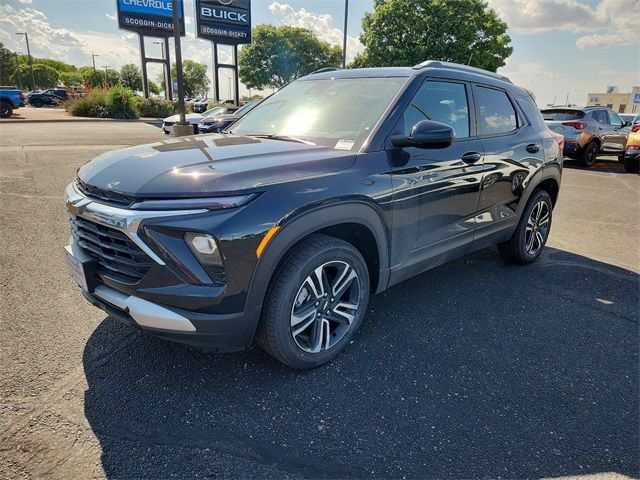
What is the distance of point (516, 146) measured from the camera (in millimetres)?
3953

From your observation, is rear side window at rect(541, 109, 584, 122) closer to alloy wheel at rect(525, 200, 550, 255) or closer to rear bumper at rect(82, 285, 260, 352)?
alloy wheel at rect(525, 200, 550, 255)

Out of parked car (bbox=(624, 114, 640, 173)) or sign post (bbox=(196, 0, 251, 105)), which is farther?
sign post (bbox=(196, 0, 251, 105))

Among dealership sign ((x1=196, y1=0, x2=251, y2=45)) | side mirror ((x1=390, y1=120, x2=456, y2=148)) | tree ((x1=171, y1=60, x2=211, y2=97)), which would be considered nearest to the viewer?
side mirror ((x1=390, y1=120, x2=456, y2=148))

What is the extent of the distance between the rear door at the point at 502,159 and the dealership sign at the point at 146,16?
34.0 meters

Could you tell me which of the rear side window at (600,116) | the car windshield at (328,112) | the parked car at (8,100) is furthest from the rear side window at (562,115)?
the parked car at (8,100)

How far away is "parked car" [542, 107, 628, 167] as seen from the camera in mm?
12461

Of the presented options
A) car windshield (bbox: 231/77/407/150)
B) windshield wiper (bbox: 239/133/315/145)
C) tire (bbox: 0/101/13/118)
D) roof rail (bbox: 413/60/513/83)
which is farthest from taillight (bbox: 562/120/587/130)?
tire (bbox: 0/101/13/118)

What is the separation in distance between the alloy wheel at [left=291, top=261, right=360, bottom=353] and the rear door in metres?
1.50

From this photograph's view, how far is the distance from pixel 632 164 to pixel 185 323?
45.6ft

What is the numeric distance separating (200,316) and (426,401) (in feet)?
4.33

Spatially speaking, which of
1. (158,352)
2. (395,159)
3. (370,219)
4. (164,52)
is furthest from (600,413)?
(164,52)

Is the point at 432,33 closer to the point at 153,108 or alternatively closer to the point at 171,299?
the point at 153,108

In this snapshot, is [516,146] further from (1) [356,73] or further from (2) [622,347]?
(2) [622,347]

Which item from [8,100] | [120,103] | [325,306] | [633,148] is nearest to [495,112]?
[325,306]
